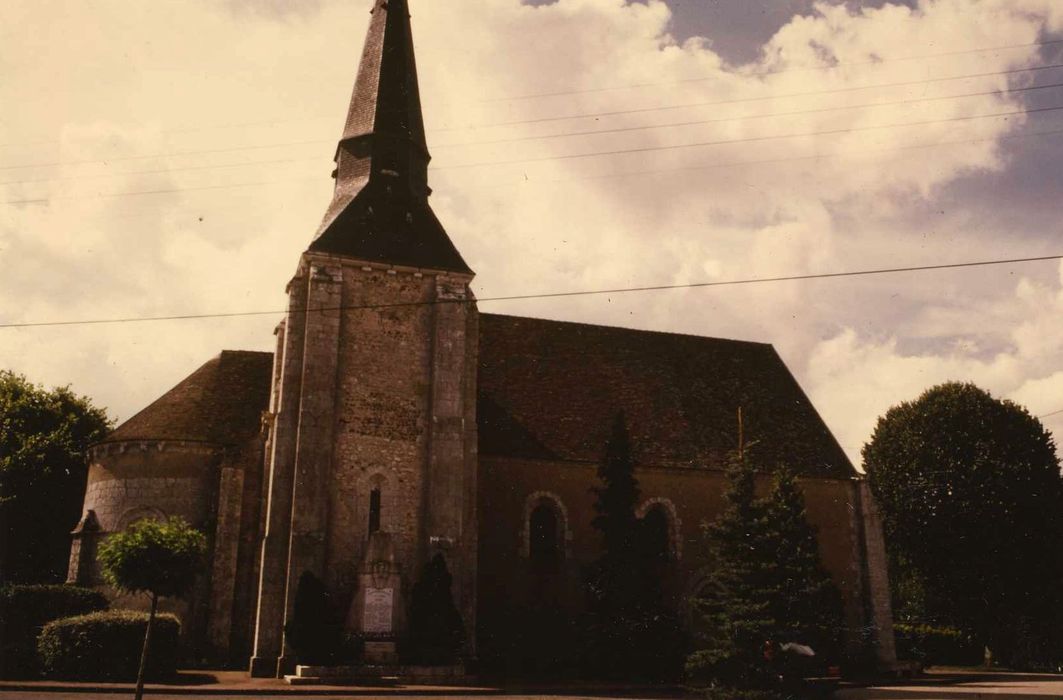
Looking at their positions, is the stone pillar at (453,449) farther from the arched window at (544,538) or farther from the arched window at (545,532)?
the arched window at (544,538)

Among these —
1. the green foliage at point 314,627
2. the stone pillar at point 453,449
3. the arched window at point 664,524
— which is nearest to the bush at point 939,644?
the arched window at point 664,524

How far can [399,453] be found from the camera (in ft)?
85.0

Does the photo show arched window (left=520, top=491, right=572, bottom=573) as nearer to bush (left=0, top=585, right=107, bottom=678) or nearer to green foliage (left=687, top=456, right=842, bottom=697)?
green foliage (left=687, top=456, right=842, bottom=697)

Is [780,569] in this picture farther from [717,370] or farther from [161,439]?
[161,439]

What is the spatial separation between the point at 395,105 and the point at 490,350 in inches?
356

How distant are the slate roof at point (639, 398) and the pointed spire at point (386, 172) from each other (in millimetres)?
5345

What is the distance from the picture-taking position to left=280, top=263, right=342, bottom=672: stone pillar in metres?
23.8

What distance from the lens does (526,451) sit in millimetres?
28891

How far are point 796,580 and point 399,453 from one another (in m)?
11.4

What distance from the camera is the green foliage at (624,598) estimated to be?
82.1 ft

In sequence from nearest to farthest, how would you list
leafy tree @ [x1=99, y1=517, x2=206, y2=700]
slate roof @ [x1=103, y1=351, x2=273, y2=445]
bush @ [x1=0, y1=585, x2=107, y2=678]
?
leafy tree @ [x1=99, y1=517, x2=206, y2=700] → bush @ [x1=0, y1=585, x2=107, y2=678] → slate roof @ [x1=103, y1=351, x2=273, y2=445]

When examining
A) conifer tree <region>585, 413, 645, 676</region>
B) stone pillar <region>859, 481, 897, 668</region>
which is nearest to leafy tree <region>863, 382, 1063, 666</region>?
stone pillar <region>859, 481, 897, 668</region>

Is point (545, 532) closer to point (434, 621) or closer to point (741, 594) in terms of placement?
point (434, 621)

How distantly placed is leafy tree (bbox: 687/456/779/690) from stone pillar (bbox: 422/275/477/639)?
6.75 m
